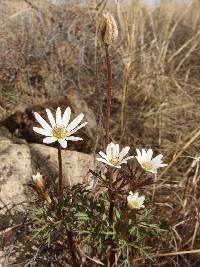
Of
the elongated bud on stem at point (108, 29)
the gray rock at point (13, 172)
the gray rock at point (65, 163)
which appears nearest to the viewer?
the elongated bud on stem at point (108, 29)

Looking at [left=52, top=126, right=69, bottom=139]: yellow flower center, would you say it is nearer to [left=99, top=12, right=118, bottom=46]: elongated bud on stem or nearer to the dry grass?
[left=99, top=12, right=118, bottom=46]: elongated bud on stem

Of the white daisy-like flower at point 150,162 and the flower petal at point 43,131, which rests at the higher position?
the flower petal at point 43,131

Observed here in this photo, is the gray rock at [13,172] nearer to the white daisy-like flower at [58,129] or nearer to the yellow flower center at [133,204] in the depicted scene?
the white daisy-like flower at [58,129]

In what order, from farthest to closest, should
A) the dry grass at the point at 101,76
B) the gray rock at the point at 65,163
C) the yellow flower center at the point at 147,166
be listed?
the dry grass at the point at 101,76
the gray rock at the point at 65,163
the yellow flower center at the point at 147,166

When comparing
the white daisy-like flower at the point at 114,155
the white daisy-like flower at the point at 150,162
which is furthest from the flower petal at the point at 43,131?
the white daisy-like flower at the point at 150,162

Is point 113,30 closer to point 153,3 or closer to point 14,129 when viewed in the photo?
Answer: point 14,129

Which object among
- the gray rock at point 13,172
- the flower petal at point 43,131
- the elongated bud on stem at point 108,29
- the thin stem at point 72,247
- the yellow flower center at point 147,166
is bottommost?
the thin stem at point 72,247

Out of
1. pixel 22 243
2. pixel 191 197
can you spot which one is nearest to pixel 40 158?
pixel 22 243

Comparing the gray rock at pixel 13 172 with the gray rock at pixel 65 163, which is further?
the gray rock at pixel 65 163
